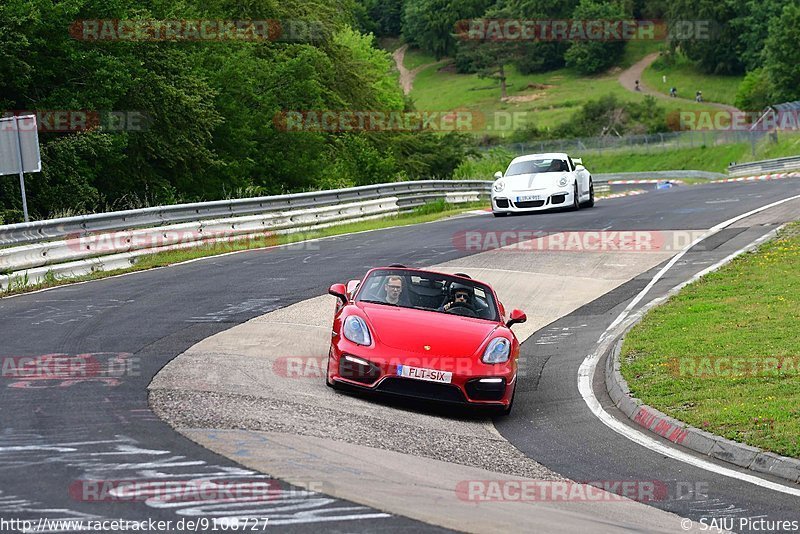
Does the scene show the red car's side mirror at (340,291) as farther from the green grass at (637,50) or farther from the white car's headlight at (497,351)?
the green grass at (637,50)

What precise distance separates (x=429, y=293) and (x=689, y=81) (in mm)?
126602

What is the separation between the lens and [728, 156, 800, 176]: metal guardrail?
55.7 metres

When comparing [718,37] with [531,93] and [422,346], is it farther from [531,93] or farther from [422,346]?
[422,346]

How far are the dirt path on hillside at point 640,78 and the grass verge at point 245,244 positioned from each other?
87270 millimetres

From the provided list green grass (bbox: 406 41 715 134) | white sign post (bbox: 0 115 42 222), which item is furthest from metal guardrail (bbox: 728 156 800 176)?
green grass (bbox: 406 41 715 134)

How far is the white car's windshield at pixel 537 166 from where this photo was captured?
30.3 metres

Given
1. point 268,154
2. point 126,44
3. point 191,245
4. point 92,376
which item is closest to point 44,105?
point 126,44

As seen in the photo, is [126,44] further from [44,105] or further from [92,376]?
[92,376]

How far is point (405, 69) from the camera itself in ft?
551

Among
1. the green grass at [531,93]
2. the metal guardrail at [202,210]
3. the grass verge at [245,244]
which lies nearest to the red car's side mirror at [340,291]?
the grass verge at [245,244]

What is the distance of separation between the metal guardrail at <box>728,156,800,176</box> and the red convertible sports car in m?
47.2

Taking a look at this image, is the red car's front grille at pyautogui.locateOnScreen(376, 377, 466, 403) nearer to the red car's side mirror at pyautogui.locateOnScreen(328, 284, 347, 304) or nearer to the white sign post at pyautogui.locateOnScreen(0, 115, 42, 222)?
the red car's side mirror at pyautogui.locateOnScreen(328, 284, 347, 304)

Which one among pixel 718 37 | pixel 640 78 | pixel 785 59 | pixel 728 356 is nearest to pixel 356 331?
pixel 728 356

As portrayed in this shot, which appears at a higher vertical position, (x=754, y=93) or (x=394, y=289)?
(x=754, y=93)
